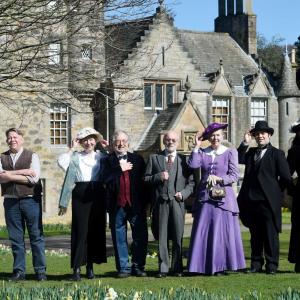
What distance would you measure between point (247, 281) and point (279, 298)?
8.12 ft

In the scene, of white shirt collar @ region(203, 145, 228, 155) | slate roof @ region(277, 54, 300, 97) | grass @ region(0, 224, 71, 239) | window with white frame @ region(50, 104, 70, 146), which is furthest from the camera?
slate roof @ region(277, 54, 300, 97)

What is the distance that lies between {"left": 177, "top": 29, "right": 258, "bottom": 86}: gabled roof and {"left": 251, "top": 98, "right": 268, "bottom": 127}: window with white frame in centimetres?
120

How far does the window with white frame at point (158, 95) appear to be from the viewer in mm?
37969

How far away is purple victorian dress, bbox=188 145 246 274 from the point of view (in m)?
11.1

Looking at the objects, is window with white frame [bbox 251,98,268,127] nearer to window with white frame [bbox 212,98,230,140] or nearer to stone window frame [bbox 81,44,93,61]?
window with white frame [bbox 212,98,230,140]

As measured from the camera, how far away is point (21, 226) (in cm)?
1132

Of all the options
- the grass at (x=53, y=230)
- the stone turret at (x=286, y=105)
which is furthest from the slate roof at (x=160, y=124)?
the stone turret at (x=286, y=105)

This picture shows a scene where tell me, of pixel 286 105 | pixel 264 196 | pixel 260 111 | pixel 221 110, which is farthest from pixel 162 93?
pixel 264 196

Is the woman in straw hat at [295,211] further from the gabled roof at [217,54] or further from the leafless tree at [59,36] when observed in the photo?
the gabled roof at [217,54]

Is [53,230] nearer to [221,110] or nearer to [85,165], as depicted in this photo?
[221,110]

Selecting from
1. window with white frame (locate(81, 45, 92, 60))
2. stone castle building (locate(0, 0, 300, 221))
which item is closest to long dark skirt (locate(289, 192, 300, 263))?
window with white frame (locate(81, 45, 92, 60))

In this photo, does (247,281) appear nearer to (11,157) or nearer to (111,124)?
(11,157)

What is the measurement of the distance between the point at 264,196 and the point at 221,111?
97.6 feet

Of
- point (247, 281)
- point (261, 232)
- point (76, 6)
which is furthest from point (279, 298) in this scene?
point (76, 6)
